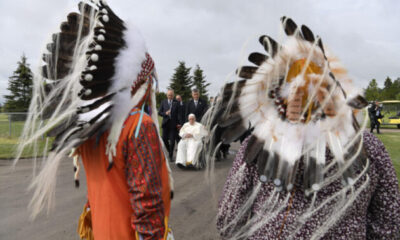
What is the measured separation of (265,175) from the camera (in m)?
1.07

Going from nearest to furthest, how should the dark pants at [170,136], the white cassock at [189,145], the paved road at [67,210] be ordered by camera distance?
the paved road at [67,210] < the white cassock at [189,145] < the dark pants at [170,136]

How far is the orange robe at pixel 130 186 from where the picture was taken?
1154mm

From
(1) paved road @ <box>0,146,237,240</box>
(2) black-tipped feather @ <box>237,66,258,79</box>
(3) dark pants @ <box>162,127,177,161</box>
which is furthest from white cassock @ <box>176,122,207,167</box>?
(2) black-tipped feather @ <box>237,66,258,79</box>

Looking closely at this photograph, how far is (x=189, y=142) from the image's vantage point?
21.5 feet

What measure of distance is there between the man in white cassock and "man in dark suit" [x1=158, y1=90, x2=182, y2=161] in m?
0.46

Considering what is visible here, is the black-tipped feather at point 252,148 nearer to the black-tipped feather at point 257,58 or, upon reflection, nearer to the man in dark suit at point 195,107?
the black-tipped feather at point 257,58

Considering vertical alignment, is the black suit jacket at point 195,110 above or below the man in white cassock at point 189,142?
above

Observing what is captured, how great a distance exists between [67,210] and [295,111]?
3567mm

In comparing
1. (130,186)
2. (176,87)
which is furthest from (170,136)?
(176,87)

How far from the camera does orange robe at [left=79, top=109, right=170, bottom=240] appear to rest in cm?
115

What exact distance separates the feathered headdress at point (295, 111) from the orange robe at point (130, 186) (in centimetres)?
37

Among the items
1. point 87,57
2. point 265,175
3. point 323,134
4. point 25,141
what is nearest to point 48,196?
point 25,141

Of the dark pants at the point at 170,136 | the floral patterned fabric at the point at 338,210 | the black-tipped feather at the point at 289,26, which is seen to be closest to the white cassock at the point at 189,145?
the dark pants at the point at 170,136

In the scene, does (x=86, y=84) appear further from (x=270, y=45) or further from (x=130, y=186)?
(x=270, y=45)
